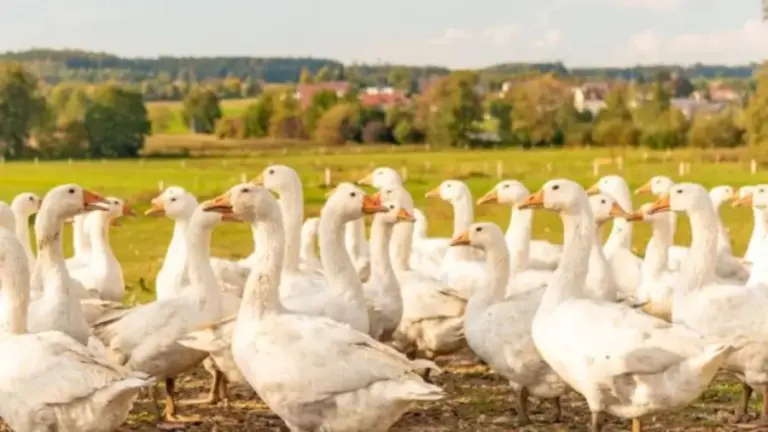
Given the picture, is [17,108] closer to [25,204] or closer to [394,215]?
[25,204]

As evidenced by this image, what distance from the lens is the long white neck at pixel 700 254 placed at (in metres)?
9.49

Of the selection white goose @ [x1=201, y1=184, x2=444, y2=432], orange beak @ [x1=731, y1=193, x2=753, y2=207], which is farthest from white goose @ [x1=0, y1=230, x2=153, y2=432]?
orange beak @ [x1=731, y1=193, x2=753, y2=207]

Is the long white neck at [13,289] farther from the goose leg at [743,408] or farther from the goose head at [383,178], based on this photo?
the goose head at [383,178]

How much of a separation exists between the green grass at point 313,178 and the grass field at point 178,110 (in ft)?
75.1

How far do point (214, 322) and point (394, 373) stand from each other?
2092 mm

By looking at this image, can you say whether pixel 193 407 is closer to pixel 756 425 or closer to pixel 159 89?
pixel 756 425

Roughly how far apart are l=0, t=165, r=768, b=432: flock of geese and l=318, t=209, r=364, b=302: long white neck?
0.05 ft

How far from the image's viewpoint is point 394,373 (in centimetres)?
739

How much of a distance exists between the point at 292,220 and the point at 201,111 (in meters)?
80.2

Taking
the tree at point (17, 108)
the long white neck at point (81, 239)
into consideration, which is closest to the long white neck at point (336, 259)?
the long white neck at point (81, 239)

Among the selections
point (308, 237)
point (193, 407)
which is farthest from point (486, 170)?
point (193, 407)

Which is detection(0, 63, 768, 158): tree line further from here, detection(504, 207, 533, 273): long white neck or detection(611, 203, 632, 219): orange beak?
detection(611, 203, 632, 219): orange beak

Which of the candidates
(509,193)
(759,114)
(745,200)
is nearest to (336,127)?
(759,114)

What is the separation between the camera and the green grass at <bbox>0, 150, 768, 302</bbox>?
79.8 ft
